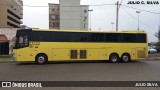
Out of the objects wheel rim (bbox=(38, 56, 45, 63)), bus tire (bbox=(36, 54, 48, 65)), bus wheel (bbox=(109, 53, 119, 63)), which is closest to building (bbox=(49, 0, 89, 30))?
bus wheel (bbox=(109, 53, 119, 63))

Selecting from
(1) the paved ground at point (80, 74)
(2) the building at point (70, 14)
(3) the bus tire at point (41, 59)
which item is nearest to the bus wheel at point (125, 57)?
(3) the bus tire at point (41, 59)

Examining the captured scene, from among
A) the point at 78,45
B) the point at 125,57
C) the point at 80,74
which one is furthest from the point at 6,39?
the point at 80,74

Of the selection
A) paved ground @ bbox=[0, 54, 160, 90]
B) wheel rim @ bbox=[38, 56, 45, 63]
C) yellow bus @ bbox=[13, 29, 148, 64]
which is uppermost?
yellow bus @ bbox=[13, 29, 148, 64]

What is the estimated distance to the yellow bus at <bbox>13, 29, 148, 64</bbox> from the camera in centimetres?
2823

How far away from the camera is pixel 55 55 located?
A: 29.1 metres

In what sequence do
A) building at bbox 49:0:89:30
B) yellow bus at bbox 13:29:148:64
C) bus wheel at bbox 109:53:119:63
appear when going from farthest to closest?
1. building at bbox 49:0:89:30
2. bus wheel at bbox 109:53:119:63
3. yellow bus at bbox 13:29:148:64

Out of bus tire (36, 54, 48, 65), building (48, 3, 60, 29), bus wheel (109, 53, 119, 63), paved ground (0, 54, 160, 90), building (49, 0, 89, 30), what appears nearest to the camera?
paved ground (0, 54, 160, 90)

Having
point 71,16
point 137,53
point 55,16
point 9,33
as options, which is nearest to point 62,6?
point 71,16

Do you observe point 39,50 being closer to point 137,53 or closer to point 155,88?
point 137,53

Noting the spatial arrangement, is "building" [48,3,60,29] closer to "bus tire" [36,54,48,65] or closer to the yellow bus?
the yellow bus

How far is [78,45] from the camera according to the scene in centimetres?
2970

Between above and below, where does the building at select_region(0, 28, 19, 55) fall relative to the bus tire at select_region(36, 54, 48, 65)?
above

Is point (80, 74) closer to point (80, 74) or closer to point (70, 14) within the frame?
point (80, 74)

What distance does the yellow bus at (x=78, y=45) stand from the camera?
92.6 ft
